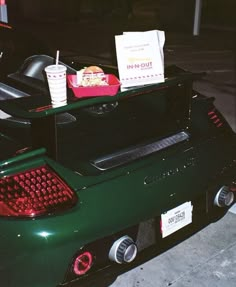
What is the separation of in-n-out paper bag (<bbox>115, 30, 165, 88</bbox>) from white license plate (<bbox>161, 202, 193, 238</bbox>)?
0.72 meters

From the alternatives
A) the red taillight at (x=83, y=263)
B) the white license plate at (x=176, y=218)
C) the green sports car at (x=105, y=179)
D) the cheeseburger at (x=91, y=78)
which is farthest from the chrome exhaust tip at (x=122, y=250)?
the cheeseburger at (x=91, y=78)

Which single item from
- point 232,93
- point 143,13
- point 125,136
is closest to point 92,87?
point 125,136

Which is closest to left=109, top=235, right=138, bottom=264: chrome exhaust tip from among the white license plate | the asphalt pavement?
the white license plate

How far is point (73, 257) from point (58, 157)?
51 centimetres

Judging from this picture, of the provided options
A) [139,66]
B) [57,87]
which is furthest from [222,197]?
[57,87]

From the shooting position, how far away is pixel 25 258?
196 cm

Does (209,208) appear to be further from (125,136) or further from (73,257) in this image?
(73,257)

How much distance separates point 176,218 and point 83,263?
631mm

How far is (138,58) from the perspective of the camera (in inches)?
98.3

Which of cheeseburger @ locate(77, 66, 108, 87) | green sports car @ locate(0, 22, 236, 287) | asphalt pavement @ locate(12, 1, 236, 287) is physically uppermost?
cheeseburger @ locate(77, 66, 108, 87)

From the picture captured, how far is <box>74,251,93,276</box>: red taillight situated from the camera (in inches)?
83.6

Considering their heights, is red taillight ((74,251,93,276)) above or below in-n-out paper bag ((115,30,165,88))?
below

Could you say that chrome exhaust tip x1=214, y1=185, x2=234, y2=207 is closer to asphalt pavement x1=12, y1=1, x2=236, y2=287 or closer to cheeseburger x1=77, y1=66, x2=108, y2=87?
asphalt pavement x1=12, y1=1, x2=236, y2=287

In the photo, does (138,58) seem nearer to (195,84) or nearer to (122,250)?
(122,250)
